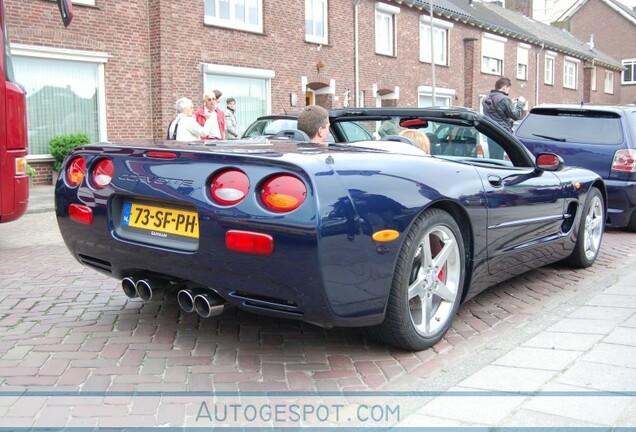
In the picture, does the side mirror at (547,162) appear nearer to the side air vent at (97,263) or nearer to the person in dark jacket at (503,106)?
the side air vent at (97,263)

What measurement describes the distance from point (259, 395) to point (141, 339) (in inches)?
41.3

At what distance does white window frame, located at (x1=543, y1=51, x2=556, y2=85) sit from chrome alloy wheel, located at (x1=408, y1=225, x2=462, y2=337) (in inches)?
1372

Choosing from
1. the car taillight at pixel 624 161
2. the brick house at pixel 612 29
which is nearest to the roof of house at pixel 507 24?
the brick house at pixel 612 29

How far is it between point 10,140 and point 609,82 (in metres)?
47.3

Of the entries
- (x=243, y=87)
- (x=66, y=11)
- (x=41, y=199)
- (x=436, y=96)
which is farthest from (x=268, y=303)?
(x=436, y=96)

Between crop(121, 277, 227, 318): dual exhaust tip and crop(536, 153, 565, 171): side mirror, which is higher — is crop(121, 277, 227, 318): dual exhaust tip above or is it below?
below

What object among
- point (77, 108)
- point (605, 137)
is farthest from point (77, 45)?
point (605, 137)

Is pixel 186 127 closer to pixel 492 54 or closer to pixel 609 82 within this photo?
pixel 492 54

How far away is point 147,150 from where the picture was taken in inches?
135

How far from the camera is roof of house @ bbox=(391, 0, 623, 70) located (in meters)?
26.1

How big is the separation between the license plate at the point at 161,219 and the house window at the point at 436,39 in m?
22.4

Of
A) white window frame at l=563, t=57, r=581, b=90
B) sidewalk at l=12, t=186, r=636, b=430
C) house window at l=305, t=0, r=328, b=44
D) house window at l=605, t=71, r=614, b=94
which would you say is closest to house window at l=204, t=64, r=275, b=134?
house window at l=305, t=0, r=328, b=44

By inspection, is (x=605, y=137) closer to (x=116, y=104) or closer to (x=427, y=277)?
(x=427, y=277)

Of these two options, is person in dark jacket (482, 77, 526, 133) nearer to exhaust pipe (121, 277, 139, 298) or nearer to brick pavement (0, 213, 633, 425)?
brick pavement (0, 213, 633, 425)
